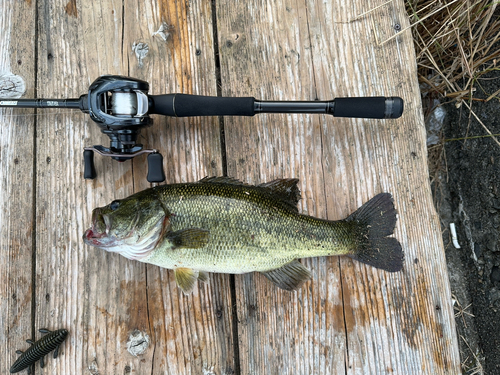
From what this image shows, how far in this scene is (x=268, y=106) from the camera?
2246mm

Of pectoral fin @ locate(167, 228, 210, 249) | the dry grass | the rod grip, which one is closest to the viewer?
pectoral fin @ locate(167, 228, 210, 249)

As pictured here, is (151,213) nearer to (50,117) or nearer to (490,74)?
(50,117)

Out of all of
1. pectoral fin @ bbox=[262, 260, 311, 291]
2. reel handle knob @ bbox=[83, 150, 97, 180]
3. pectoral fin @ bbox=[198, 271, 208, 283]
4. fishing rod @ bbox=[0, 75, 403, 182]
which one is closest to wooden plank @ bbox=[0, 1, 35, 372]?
fishing rod @ bbox=[0, 75, 403, 182]

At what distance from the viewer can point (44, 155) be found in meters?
2.54

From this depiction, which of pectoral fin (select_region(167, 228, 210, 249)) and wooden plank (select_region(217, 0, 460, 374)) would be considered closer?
pectoral fin (select_region(167, 228, 210, 249))

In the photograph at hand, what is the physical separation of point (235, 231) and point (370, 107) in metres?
1.27

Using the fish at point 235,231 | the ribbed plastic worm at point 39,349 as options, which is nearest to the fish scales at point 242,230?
the fish at point 235,231

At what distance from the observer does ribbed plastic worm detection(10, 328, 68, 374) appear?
2.24m

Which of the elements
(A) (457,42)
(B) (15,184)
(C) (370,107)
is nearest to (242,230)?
(C) (370,107)

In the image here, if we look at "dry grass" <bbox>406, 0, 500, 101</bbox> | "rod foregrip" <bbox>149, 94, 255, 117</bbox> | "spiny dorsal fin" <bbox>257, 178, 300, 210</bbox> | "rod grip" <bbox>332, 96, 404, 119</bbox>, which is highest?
"dry grass" <bbox>406, 0, 500, 101</bbox>

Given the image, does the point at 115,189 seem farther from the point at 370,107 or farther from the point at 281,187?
the point at 370,107

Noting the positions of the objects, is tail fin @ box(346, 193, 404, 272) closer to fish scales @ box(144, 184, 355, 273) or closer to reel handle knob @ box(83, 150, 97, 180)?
fish scales @ box(144, 184, 355, 273)

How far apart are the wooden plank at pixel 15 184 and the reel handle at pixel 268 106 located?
1188 mm

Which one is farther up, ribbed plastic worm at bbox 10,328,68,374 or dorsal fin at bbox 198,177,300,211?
dorsal fin at bbox 198,177,300,211
